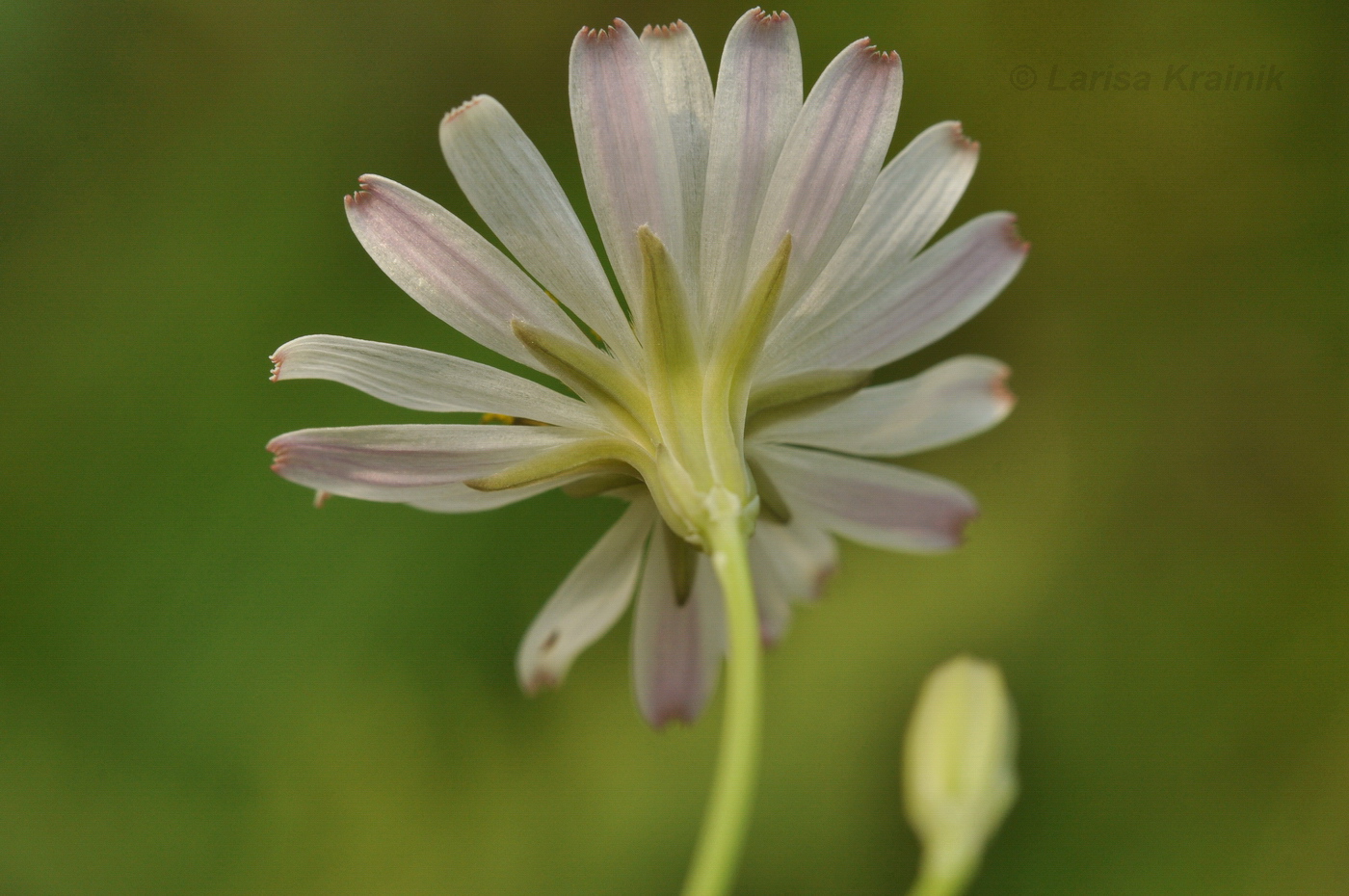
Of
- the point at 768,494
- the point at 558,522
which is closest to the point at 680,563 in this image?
the point at 768,494

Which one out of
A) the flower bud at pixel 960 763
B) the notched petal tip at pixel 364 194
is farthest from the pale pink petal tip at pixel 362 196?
the flower bud at pixel 960 763

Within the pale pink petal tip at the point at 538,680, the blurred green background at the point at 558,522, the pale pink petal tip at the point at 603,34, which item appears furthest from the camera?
the blurred green background at the point at 558,522

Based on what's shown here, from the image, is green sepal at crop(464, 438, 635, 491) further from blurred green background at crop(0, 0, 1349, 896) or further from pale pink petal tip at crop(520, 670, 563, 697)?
blurred green background at crop(0, 0, 1349, 896)

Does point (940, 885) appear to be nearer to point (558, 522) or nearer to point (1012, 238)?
point (1012, 238)

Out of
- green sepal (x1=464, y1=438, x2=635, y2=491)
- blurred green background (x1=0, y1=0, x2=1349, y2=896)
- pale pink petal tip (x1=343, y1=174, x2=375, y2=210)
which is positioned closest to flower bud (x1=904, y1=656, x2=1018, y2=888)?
green sepal (x1=464, y1=438, x2=635, y2=491)

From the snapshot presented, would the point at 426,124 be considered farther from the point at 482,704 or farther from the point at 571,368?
the point at 571,368

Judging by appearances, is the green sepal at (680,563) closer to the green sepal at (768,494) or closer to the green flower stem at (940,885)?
the green sepal at (768,494)
